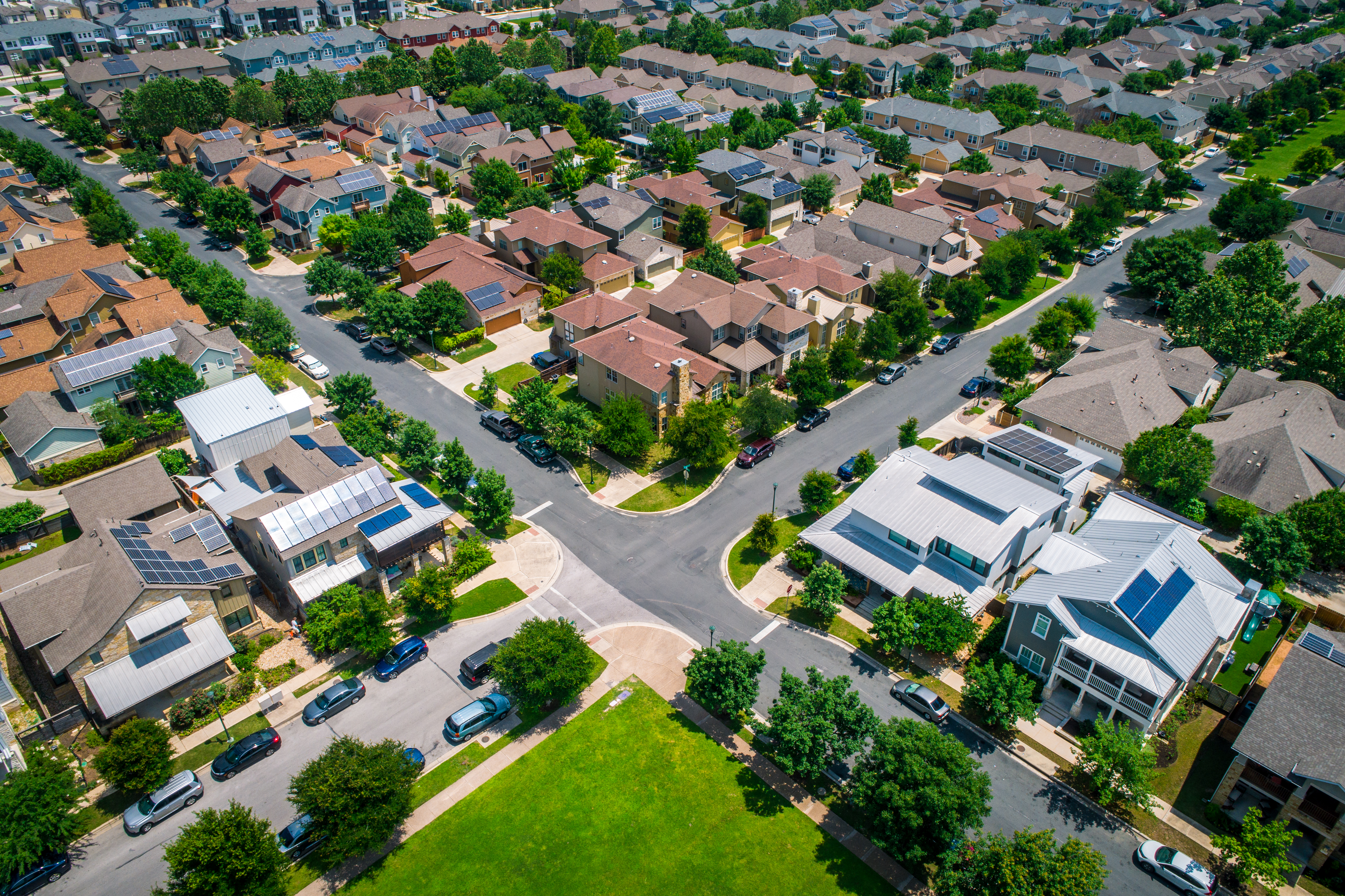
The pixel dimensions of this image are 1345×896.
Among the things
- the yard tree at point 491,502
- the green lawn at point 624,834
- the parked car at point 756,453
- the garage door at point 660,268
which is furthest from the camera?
the garage door at point 660,268

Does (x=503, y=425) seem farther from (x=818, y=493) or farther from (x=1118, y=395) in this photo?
(x=1118, y=395)

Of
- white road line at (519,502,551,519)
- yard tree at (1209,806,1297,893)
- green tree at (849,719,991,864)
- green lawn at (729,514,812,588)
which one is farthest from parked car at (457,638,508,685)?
yard tree at (1209,806,1297,893)

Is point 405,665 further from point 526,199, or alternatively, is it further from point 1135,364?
point 526,199

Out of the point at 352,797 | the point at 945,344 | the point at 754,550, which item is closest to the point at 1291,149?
the point at 945,344

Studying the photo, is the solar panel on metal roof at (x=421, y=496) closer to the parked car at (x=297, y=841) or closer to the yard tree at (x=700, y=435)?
the yard tree at (x=700, y=435)

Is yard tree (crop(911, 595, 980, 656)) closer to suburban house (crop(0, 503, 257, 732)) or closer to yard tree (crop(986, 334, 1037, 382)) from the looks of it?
yard tree (crop(986, 334, 1037, 382))

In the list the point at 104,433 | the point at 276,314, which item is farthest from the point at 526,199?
the point at 104,433

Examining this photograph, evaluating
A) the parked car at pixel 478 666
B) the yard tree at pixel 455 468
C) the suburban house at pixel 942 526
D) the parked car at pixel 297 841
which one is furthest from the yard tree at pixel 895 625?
the parked car at pixel 297 841
